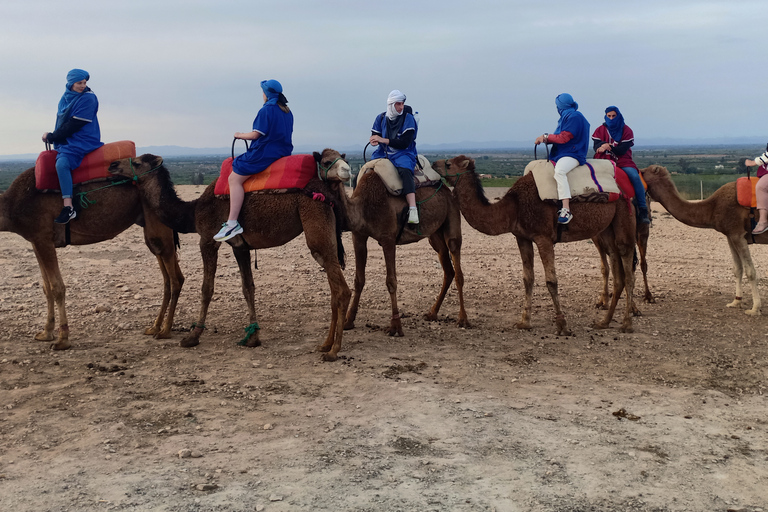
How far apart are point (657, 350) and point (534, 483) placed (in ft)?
13.0

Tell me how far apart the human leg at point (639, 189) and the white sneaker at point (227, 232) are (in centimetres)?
537

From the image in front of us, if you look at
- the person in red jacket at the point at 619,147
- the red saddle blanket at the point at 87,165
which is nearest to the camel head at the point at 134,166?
the red saddle blanket at the point at 87,165

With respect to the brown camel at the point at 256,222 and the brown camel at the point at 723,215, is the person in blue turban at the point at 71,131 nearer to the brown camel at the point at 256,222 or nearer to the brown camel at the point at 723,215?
the brown camel at the point at 256,222

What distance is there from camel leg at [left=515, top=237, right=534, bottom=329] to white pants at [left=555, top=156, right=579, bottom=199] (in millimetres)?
845

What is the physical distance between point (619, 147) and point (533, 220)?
2.11 meters

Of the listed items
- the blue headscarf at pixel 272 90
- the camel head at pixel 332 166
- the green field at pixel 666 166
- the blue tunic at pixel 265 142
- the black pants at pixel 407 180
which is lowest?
the green field at pixel 666 166

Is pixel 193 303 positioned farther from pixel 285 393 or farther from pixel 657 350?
pixel 657 350

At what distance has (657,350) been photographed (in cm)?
799

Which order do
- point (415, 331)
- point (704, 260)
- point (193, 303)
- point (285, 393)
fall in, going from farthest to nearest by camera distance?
point (704, 260) → point (193, 303) → point (415, 331) → point (285, 393)

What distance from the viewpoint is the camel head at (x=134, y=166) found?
8328mm

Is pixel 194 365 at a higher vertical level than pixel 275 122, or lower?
lower

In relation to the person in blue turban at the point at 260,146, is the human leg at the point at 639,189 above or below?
below

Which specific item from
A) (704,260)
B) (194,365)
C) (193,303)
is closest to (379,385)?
(194,365)

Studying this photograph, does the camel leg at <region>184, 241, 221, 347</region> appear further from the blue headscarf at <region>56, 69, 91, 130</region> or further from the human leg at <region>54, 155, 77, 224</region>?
the blue headscarf at <region>56, 69, 91, 130</region>
